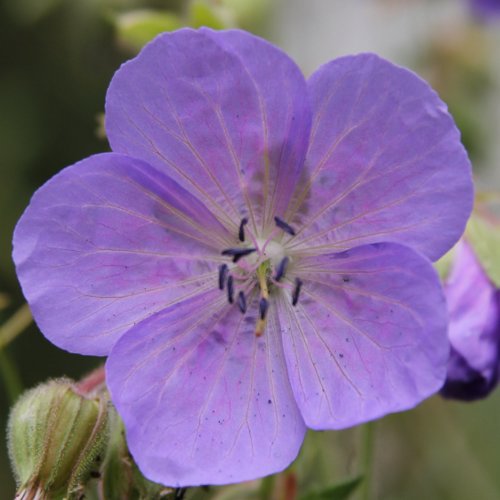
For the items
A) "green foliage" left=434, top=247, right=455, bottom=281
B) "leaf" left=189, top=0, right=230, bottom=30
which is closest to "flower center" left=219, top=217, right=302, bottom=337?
"green foliage" left=434, top=247, right=455, bottom=281

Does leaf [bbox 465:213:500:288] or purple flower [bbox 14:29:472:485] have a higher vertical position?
purple flower [bbox 14:29:472:485]

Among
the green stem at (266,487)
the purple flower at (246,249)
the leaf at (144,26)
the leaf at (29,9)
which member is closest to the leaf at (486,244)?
the purple flower at (246,249)

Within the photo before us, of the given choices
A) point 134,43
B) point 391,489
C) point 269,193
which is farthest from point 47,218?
point 391,489

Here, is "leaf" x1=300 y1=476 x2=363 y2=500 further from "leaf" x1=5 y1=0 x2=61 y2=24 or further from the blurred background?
"leaf" x1=5 y1=0 x2=61 y2=24

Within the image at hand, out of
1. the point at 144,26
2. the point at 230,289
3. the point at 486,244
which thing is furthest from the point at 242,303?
the point at 144,26

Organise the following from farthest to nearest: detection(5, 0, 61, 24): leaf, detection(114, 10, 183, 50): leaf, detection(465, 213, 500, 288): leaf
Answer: detection(5, 0, 61, 24): leaf → detection(114, 10, 183, 50): leaf → detection(465, 213, 500, 288): leaf

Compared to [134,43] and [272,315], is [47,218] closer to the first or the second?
[272,315]

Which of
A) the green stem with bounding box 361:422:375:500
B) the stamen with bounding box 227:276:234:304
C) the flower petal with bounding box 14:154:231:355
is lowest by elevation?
the green stem with bounding box 361:422:375:500
